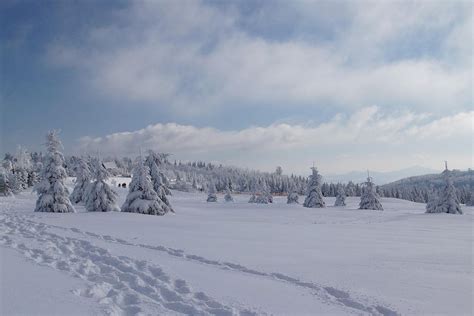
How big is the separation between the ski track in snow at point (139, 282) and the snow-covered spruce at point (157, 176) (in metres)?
18.2

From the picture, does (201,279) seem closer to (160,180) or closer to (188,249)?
(188,249)

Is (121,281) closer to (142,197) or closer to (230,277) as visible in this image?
(230,277)

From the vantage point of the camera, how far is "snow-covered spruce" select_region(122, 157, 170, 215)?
25.7 meters

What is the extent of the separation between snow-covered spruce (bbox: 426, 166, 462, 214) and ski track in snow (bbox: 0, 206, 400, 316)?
3233 cm

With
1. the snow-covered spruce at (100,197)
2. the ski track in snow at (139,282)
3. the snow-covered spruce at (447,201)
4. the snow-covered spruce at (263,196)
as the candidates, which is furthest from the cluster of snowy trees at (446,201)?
the snow-covered spruce at (263,196)

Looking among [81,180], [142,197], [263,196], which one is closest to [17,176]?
[81,180]

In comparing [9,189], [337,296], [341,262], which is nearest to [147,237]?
[341,262]

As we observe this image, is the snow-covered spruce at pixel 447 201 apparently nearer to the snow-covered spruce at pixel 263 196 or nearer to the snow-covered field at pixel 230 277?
the snow-covered field at pixel 230 277

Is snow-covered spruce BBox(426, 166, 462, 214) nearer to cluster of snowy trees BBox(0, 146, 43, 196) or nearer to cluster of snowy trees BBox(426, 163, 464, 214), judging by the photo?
cluster of snowy trees BBox(426, 163, 464, 214)

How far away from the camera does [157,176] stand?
31.2 metres

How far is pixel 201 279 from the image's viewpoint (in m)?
7.06

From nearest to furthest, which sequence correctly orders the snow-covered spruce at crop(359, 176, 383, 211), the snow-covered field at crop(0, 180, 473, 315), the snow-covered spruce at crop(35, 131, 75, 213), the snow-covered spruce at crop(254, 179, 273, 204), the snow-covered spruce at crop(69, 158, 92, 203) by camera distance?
the snow-covered field at crop(0, 180, 473, 315), the snow-covered spruce at crop(35, 131, 75, 213), the snow-covered spruce at crop(69, 158, 92, 203), the snow-covered spruce at crop(359, 176, 383, 211), the snow-covered spruce at crop(254, 179, 273, 204)

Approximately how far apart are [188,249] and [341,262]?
423cm

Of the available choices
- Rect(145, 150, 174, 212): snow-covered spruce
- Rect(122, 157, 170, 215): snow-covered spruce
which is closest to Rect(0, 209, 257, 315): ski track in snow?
Rect(122, 157, 170, 215): snow-covered spruce
